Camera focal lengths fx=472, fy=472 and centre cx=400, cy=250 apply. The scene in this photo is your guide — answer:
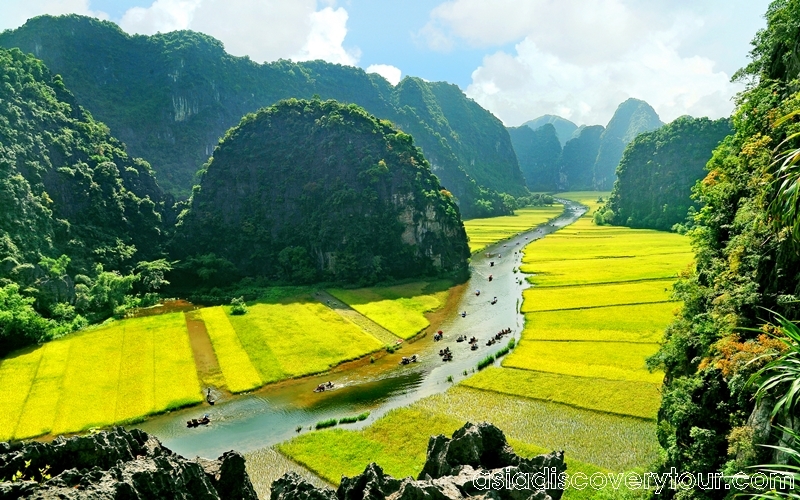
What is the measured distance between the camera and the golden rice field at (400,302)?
5206cm

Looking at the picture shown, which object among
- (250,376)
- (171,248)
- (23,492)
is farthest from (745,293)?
(171,248)

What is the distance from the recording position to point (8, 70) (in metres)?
74.8

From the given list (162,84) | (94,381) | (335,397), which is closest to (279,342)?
(335,397)

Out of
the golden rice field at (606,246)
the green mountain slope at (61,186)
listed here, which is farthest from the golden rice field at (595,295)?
the green mountain slope at (61,186)

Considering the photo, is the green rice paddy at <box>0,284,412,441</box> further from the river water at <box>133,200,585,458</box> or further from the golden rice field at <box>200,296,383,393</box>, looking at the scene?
the river water at <box>133,200,585,458</box>

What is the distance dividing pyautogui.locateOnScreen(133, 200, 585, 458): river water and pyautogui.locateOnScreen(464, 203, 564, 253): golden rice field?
163 ft

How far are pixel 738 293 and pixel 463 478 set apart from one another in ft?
42.6

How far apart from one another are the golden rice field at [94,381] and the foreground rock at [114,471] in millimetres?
18032

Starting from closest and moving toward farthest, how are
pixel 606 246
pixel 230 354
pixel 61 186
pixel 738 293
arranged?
pixel 738 293
pixel 230 354
pixel 61 186
pixel 606 246

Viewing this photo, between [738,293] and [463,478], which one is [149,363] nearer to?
[463,478]

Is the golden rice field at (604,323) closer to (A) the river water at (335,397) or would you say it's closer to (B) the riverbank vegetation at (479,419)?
(A) the river water at (335,397)

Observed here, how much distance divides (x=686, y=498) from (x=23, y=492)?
19.4m

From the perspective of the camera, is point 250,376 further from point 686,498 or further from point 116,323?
point 686,498

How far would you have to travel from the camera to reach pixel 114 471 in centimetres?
1309
